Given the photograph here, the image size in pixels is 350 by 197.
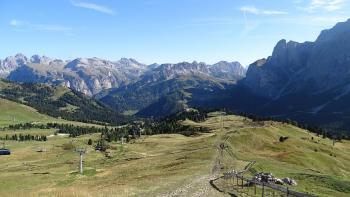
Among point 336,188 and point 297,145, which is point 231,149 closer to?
point 297,145

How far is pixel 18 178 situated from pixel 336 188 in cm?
7450

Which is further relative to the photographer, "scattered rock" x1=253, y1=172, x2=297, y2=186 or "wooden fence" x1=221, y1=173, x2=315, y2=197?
"scattered rock" x1=253, y1=172, x2=297, y2=186

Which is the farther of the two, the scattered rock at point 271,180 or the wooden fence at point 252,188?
the scattered rock at point 271,180

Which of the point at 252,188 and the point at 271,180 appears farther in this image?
the point at 271,180

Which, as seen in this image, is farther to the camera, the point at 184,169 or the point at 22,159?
the point at 22,159

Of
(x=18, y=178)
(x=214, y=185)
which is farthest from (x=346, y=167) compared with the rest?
(x=18, y=178)

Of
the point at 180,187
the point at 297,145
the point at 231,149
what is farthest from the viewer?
the point at 297,145

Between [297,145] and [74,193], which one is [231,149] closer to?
[297,145]

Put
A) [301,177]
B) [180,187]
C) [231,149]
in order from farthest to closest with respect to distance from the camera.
→ [231,149] < [301,177] < [180,187]

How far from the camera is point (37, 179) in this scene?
362 ft

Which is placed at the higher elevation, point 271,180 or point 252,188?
point 271,180

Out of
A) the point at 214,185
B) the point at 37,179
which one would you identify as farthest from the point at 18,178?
the point at 214,185

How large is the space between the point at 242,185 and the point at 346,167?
95.0 m

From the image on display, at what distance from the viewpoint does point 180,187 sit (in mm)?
78250
